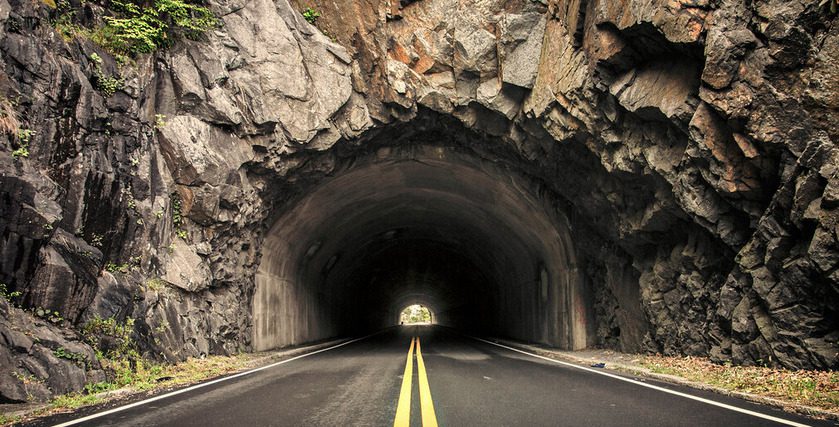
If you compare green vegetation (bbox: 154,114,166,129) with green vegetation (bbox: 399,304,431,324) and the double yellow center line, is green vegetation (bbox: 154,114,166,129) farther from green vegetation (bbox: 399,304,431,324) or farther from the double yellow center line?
green vegetation (bbox: 399,304,431,324)

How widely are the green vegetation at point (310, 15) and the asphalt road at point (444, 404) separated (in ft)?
34.7

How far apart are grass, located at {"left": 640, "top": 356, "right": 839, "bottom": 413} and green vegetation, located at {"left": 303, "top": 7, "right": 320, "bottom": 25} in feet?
42.2

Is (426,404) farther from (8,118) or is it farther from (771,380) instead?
(8,118)

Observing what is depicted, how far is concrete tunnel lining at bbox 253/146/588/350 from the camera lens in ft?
60.7

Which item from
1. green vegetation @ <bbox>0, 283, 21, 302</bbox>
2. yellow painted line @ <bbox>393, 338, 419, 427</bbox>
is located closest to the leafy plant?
green vegetation @ <bbox>0, 283, 21, 302</bbox>

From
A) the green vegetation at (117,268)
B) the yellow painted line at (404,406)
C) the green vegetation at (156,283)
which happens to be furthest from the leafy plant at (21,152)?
the yellow painted line at (404,406)

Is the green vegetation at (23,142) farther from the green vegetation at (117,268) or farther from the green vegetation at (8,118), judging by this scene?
the green vegetation at (117,268)

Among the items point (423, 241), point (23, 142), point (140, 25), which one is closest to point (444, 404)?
point (23, 142)

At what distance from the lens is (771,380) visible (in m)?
8.26

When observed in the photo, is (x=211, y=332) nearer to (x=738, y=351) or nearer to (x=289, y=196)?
(x=289, y=196)

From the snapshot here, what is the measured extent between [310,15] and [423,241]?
17.4 metres

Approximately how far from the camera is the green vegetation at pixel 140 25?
39.0 ft

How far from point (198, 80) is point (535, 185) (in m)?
10.3

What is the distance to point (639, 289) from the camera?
15594 mm
